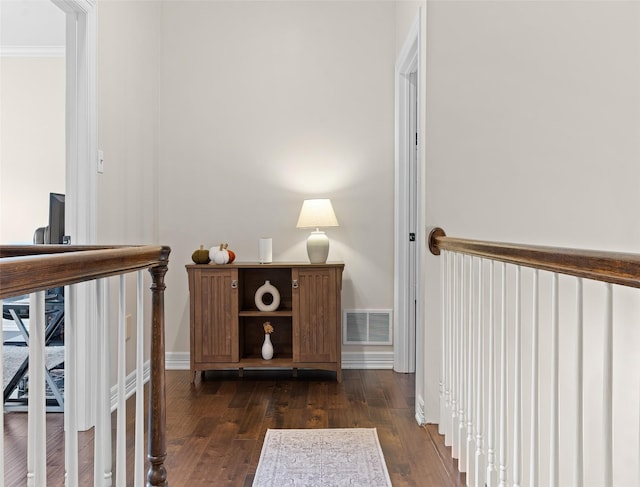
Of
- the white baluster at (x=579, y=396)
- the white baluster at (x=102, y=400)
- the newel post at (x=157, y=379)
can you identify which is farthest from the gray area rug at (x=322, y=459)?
the white baluster at (x=579, y=396)

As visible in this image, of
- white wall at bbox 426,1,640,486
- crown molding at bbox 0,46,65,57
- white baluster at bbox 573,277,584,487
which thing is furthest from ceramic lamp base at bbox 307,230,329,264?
white baluster at bbox 573,277,584,487

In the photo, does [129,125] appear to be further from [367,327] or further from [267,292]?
[367,327]

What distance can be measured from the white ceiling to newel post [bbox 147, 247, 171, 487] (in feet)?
7.19

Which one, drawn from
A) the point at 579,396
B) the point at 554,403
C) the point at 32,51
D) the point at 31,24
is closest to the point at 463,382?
the point at 554,403

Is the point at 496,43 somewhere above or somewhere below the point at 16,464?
above

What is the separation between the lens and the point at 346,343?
401 cm

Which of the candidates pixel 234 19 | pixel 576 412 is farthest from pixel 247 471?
pixel 234 19

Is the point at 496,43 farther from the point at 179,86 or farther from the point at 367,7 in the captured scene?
the point at 179,86

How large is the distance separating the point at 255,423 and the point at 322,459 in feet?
1.92

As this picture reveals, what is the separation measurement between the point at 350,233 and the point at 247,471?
6.88 feet

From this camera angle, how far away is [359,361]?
13.1 ft

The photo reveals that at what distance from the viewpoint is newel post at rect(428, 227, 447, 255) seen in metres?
2.63

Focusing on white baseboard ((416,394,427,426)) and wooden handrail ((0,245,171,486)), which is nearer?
wooden handrail ((0,245,171,486))

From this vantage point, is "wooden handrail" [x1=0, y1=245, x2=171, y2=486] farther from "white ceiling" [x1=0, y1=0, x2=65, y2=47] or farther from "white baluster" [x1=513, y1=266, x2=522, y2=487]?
"white ceiling" [x1=0, y1=0, x2=65, y2=47]
